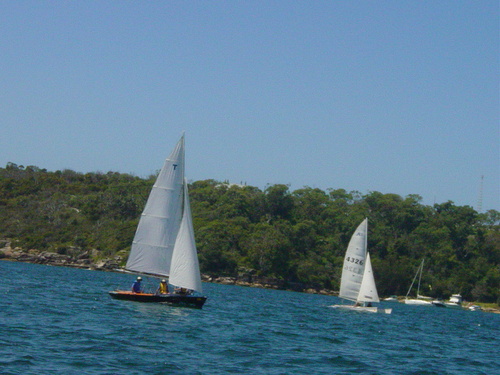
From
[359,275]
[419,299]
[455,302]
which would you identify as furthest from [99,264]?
[455,302]

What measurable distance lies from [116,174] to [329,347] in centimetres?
11749

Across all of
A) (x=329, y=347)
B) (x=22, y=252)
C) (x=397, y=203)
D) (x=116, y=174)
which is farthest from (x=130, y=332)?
(x=116, y=174)

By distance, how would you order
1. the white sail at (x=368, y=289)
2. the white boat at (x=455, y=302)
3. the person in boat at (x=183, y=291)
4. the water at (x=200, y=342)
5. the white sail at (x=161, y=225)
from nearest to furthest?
the water at (x=200, y=342)
the white sail at (x=161, y=225)
the person in boat at (x=183, y=291)
the white sail at (x=368, y=289)
the white boat at (x=455, y=302)

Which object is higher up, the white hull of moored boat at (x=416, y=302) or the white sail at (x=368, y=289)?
the white sail at (x=368, y=289)

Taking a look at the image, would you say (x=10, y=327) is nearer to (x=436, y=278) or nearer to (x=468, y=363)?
(x=468, y=363)

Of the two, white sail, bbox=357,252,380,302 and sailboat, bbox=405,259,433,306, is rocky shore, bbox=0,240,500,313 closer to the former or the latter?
sailboat, bbox=405,259,433,306

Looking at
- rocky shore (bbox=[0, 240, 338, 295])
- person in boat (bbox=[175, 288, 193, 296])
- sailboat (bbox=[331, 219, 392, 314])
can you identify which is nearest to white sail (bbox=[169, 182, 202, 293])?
person in boat (bbox=[175, 288, 193, 296])

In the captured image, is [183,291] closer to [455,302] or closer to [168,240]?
[168,240]

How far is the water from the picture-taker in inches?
942

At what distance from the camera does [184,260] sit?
40656 mm

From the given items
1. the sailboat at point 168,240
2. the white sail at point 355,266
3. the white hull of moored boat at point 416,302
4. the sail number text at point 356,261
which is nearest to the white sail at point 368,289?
the white sail at point 355,266

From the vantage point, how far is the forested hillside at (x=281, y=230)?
108688mm

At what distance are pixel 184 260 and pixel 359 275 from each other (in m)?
22.6

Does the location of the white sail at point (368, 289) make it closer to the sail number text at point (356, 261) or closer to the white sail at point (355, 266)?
the white sail at point (355, 266)
